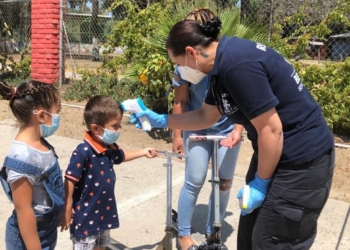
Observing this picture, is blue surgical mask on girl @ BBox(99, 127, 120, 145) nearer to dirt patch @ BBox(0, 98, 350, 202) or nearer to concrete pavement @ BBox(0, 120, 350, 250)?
concrete pavement @ BBox(0, 120, 350, 250)

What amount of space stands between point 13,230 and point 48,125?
1.82 feet

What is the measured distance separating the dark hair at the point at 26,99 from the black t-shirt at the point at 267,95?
0.83 m

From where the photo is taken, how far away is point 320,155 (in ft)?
6.53

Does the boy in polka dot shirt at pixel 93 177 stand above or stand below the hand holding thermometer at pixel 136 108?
A: below

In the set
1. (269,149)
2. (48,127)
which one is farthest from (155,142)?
(269,149)

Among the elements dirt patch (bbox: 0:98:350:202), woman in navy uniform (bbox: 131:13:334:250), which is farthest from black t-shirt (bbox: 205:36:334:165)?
dirt patch (bbox: 0:98:350:202)

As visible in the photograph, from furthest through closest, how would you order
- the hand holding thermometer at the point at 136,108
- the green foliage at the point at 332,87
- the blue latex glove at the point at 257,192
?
the green foliage at the point at 332,87 → the hand holding thermometer at the point at 136,108 → the blue latex glove at the point at 257,192

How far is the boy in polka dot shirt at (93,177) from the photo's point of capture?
2.47 meters

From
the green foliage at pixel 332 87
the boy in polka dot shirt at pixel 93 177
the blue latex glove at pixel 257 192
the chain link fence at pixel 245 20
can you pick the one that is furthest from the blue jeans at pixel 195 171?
the chain link fence at pixel 245 20

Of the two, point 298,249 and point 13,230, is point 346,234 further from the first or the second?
point 13,230

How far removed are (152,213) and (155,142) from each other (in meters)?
2.26

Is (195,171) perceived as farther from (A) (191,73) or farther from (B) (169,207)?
(A) (191,73)

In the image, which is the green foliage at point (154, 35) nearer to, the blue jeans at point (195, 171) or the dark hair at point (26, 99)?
the blue jeans at point (195, 171)

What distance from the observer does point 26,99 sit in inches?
83.6
